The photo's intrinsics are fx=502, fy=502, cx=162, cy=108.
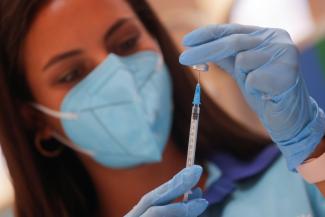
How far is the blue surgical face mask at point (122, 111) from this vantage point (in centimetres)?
126

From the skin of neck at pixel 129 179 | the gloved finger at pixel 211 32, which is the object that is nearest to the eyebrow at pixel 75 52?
the skin of neck at pixel 129 179

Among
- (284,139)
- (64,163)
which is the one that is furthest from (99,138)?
(284,139)

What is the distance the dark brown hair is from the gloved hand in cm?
48

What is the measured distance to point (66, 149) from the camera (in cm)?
143

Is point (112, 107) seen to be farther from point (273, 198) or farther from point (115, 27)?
point (273, 198)

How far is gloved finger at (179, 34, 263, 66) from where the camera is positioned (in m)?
0.86

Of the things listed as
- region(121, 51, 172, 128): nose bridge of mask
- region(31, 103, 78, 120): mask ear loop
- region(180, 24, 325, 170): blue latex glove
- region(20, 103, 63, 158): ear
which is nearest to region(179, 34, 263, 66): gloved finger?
region(180, 24, 325, 170): blue latex glove

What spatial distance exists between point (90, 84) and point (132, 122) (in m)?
0.15

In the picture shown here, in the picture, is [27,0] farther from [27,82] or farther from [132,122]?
[132,122]

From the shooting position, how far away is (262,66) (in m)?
0.84

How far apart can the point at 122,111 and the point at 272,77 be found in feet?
1.71

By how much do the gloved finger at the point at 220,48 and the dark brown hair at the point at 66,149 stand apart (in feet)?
1.79

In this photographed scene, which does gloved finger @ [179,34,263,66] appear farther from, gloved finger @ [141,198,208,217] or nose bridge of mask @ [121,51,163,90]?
nose bridge of mask @ [121,51,163,90]

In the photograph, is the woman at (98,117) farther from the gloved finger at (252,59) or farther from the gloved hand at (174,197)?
the gloved finger at (252,59)
